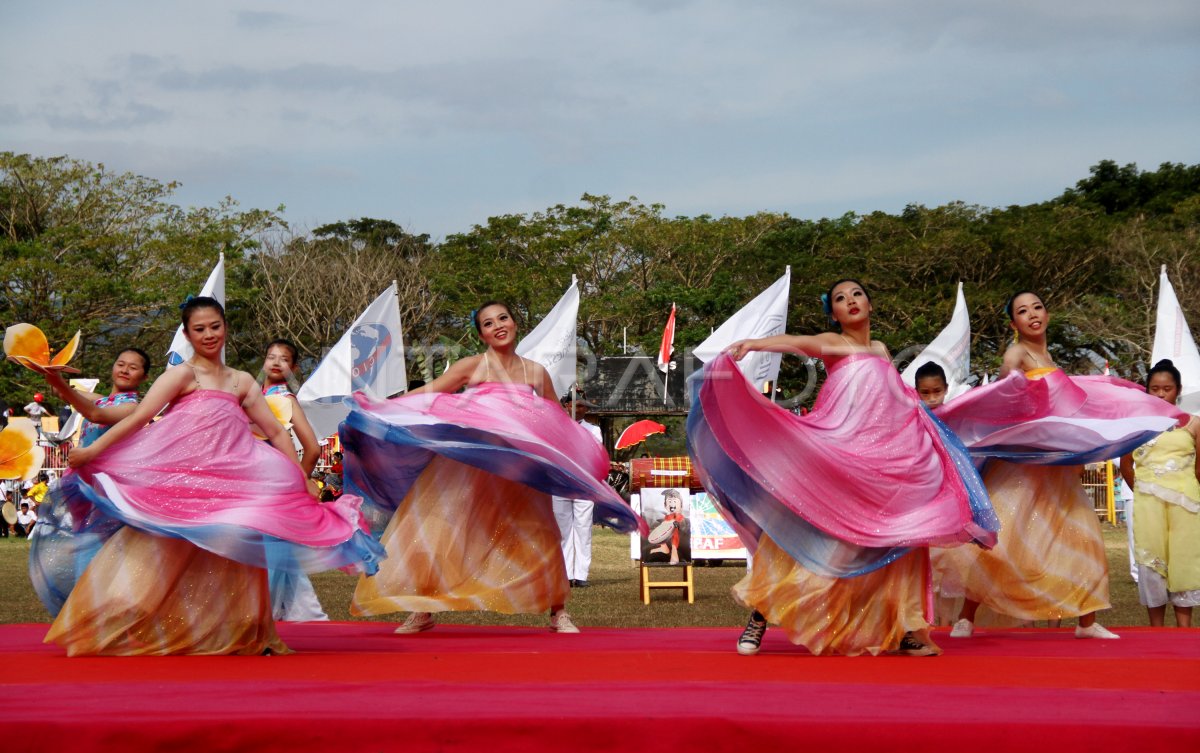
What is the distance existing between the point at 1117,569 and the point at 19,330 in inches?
546

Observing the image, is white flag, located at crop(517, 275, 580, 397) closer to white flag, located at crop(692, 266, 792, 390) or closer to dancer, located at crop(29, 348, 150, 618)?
white flag, located at crop(692, 266, 792, 390)

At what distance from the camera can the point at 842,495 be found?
5973 millimetres

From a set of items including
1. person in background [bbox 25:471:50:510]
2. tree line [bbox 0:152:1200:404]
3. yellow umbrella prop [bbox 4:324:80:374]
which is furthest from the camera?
tree line [bbox 0:152:1200:404]

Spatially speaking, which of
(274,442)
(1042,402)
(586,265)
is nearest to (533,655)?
(274,442)

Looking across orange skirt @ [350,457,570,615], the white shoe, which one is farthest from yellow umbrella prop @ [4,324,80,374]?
the white shoe

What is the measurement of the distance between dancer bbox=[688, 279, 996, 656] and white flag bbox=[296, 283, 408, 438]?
14.1 meters

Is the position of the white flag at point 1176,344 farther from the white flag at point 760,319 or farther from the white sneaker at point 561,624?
the white sneaker at point 561,624

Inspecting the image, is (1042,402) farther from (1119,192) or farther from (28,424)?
(1119,192)

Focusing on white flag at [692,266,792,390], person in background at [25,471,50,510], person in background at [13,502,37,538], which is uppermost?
white flag at [692,266,792,390]

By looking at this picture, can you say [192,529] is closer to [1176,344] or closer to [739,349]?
[739,349]

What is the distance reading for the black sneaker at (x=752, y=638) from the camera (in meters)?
5.95

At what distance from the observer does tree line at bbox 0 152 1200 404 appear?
118ft

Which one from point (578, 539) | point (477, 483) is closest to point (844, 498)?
point (477, 483)

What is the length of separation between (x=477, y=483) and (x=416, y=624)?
2.82ft
